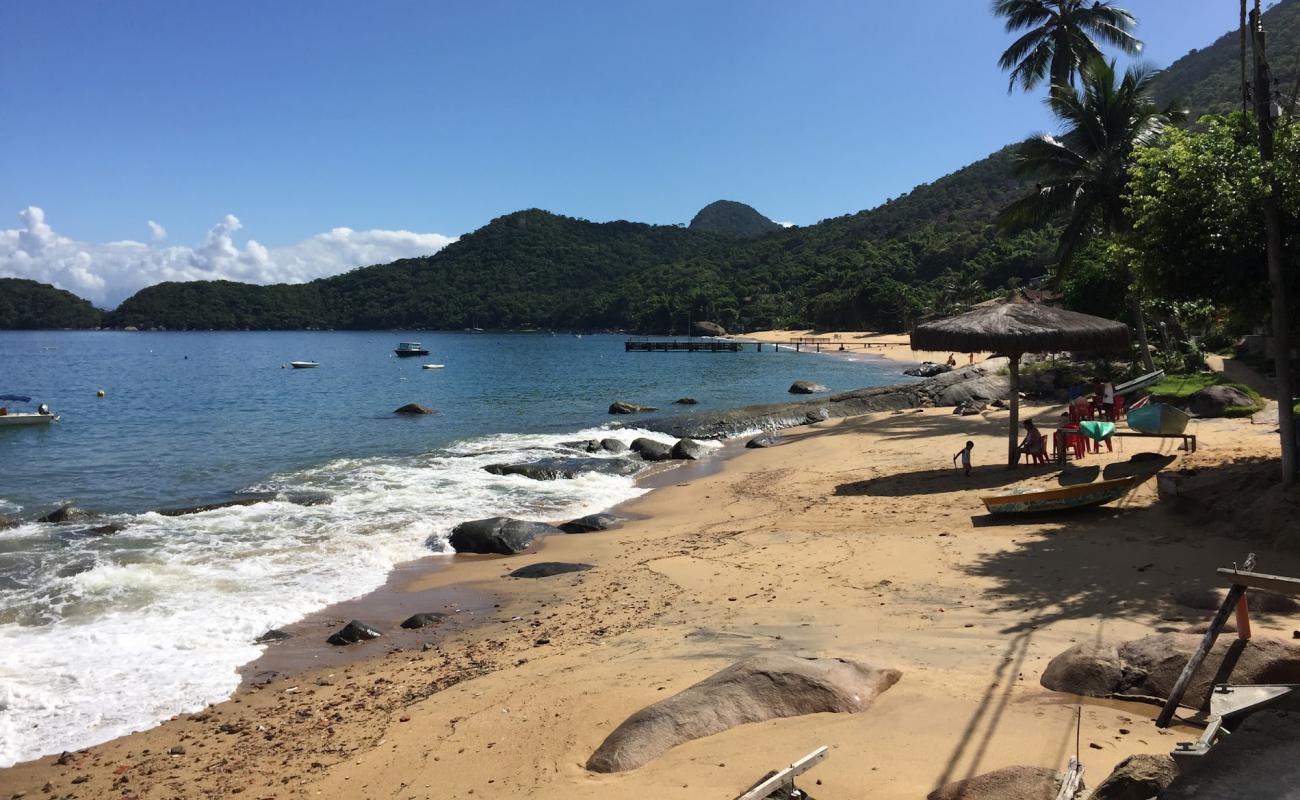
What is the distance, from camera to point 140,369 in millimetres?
72688

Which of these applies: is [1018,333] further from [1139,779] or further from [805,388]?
[805,388]

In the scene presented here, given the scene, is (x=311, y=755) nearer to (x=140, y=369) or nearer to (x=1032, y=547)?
(x=1032, y=547)

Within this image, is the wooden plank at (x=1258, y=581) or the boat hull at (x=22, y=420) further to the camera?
the boat hull at (x=22, y=420)

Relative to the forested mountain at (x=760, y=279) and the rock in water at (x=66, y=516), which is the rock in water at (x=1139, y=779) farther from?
the forested mountain at (x=760, y=279)

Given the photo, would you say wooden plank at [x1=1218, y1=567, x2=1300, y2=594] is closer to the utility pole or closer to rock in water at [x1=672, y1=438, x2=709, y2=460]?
the utility pole

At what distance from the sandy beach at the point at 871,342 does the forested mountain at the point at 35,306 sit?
180259mm

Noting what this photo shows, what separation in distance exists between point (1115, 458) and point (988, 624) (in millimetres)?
8978

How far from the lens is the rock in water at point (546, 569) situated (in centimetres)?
1203

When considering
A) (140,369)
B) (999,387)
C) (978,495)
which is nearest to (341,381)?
(140,369)

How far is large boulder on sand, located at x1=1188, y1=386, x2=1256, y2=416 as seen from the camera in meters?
17.4

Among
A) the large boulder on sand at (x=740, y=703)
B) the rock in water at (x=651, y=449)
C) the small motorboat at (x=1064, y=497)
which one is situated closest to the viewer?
the large boulder on sand at (x=740, y=703)

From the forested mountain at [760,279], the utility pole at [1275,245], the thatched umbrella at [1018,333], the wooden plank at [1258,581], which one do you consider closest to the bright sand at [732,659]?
the wooden plank at [1258,581]

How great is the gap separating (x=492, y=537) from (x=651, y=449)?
10078mm

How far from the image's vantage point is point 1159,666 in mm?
5406
